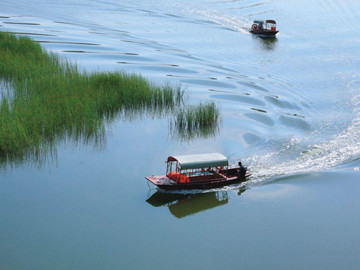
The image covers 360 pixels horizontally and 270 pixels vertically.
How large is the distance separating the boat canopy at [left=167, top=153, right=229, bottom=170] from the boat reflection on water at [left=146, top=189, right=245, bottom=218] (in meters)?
1.05

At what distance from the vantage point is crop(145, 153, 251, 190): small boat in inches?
680

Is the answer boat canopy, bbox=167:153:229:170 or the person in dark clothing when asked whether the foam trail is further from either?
boat canopy, bbox=167:153:229:170

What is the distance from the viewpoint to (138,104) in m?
24.1

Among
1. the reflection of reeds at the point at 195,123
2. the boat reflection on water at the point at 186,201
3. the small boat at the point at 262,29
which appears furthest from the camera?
the small boat at the point at 262,29

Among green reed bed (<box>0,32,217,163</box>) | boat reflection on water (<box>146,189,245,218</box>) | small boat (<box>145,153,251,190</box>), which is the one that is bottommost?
boat reflection on water (<box>146,189,245,218</box>)

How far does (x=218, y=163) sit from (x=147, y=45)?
1925 cm

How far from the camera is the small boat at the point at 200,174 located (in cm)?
1727

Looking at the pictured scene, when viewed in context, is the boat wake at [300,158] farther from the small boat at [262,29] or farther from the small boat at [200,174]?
the small boat at [262,29]

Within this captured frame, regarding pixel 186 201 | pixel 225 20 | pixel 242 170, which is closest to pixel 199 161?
pixel 186 201

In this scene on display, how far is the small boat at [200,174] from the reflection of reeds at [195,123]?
3.11m

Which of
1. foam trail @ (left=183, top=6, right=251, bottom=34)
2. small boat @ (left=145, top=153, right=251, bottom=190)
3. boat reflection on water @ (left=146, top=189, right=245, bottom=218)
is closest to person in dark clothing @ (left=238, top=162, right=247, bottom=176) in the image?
small boat @ (left=145, top=153, right=251, bottom=190)

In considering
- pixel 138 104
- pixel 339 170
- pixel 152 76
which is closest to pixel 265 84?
pixel 152 76

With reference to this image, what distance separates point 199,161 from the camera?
57.4 feet

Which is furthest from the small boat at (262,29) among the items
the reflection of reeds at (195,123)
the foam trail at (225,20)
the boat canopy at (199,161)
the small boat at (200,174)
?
the boat canopy at (199,161)
